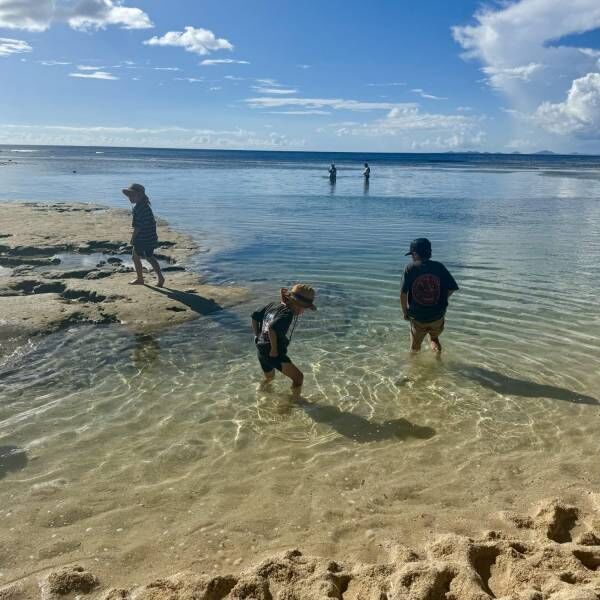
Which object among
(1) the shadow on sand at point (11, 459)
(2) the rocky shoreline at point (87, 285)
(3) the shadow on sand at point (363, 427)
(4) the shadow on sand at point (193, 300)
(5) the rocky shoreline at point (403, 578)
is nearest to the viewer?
(5) the rocky shoreline at point (403, 578)

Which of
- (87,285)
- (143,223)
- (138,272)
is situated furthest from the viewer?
(138,272)

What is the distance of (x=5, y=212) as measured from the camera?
21.2 meters

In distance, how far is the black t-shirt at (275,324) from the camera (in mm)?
6082

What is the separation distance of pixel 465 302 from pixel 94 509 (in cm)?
804

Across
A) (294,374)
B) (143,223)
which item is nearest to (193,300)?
(143,223)

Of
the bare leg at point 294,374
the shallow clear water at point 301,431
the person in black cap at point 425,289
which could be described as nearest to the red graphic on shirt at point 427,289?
the person in black cap at point 425,289

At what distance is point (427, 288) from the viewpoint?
24.0 ft

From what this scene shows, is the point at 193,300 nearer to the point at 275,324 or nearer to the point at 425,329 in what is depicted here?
the point at 275,324

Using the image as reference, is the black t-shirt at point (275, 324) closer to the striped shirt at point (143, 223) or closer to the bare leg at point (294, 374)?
the bare leg at point (294, 374)

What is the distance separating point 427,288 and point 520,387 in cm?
176

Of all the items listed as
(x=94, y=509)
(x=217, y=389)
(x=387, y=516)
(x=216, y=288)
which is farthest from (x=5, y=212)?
(x=387, y=516)

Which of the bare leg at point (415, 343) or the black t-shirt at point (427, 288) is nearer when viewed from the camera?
the black t-shirt at point (427, 288)

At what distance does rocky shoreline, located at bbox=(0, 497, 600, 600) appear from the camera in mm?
3295

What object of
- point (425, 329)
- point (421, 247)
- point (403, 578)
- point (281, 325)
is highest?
point (421, 247)
